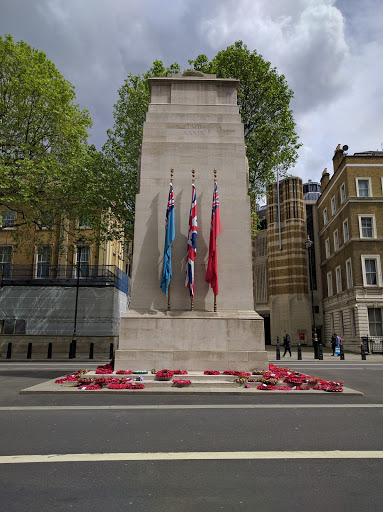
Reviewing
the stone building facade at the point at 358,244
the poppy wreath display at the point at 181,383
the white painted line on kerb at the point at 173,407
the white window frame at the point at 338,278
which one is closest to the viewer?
the white painted line on kerb at the point at 173,407

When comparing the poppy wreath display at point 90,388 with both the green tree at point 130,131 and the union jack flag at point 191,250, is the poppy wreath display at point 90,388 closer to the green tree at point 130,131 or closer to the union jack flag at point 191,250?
the union jack flag at point 191,250

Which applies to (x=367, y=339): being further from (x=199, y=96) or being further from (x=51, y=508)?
(x=51, y=508)

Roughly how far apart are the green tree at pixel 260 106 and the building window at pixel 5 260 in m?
19.0

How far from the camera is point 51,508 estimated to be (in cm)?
322

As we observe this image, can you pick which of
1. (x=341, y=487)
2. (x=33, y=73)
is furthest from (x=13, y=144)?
(x=341, y=487)

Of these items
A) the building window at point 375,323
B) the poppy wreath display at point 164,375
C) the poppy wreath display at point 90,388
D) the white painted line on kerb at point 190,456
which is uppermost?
the building window at point 375,323

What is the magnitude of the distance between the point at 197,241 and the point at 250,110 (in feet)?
55.8

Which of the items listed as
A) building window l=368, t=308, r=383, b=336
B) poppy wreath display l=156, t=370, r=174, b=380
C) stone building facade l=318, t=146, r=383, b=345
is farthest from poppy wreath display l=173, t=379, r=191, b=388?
building window l=368, t=308, r=383, b=336

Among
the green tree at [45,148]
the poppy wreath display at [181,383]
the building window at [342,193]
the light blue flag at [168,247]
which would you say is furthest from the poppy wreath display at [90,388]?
the building window at [342,193]

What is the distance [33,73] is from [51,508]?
81.8ft

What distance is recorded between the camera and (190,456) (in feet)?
15.0

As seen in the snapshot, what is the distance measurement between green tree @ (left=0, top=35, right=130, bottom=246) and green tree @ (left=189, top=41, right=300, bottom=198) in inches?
357

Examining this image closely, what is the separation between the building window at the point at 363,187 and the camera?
3431 cm

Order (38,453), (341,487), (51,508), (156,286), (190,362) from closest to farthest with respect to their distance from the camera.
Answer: (51,508) → (341,487) → (38,453) → (190,362) → (156,286)
